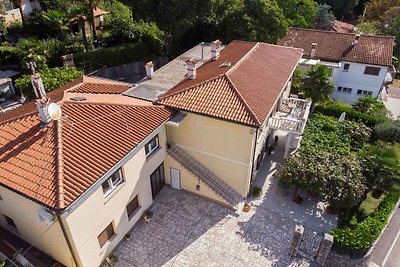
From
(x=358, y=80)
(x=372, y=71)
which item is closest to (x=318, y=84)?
(x=358, y=80)

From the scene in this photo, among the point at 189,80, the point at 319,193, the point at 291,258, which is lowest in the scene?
the point at 291,258

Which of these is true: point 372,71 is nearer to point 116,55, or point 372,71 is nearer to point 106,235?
point 116,55

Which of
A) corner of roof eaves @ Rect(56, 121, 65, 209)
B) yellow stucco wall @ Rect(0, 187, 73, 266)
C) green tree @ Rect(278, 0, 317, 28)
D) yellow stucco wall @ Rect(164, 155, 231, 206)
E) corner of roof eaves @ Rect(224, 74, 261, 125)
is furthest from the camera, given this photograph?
green tree @ Rect(278, 0, 317, 28)

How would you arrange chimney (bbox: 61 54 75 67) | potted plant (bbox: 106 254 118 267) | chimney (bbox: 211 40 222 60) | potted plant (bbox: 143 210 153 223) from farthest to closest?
chimney (bbox: 61 54 75 67), chimney (bbox: 211 40 222 60), potted plant (bbox: 143 210 153 223), potted plant (bbox: 106 254 118 267)

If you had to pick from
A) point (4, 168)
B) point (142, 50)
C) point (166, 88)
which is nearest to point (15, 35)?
point (142, 50)

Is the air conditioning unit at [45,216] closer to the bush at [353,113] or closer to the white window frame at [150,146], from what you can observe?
the white window frame at [150,146]

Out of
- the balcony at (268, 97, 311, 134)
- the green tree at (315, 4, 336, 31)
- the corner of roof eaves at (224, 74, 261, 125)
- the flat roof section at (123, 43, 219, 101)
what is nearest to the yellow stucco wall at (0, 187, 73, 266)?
the flat roof section at (123, 43, 219, 101)

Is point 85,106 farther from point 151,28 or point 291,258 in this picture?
point 151,28

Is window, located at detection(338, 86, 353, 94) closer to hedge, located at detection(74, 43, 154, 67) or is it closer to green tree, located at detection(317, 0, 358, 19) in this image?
hedge, located at detection(74, 43, 154, 67)
